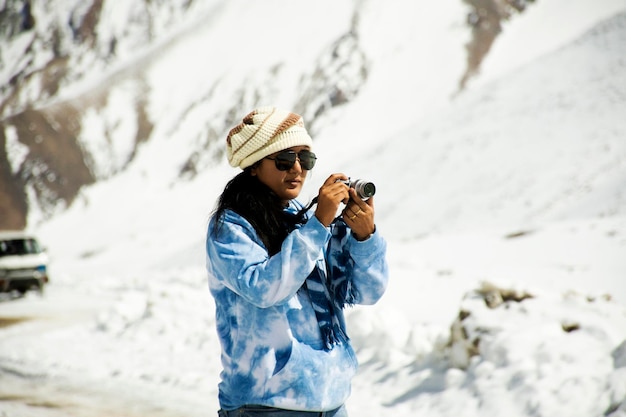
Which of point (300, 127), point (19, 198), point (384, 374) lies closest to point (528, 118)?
point (384, 374)

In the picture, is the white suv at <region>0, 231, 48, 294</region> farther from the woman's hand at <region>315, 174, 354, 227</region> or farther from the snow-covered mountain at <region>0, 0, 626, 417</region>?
the woman's hand at <region>315, 174, 354, 227</region>

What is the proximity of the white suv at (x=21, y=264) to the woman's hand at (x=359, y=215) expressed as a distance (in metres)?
13.6

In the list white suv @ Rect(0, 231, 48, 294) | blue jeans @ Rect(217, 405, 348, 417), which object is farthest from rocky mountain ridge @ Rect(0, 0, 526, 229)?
blue jeans @ Rect(217, 405, 348, 417)

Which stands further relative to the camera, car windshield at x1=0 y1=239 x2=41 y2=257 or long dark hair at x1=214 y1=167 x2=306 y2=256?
car windshield at x1=0 y1=239 x2=41 y2=257

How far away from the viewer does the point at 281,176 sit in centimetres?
216

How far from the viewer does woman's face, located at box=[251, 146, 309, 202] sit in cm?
215

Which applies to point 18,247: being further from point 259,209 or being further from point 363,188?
point 363,188

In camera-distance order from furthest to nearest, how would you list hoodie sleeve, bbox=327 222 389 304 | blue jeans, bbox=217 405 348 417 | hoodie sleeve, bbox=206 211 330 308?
1. hoodie sleeve, bbox=327 222 389 304
2. blue jeans, bbox=217 405 348 417
3. hoodie sleeve, bbox=206 211 330 308

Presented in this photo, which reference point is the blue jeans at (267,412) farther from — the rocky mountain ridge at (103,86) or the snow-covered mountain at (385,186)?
the rocky mountain ridge at (103,86)

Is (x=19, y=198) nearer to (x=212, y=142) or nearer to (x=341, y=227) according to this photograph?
(x=212, y=142)

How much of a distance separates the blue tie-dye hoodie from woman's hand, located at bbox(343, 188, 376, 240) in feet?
0.46

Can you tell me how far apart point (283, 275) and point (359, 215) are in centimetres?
34

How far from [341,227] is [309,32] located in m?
60.1

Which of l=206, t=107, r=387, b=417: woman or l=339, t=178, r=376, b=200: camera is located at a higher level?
l=339, t=178, r=376, b=200: camera
